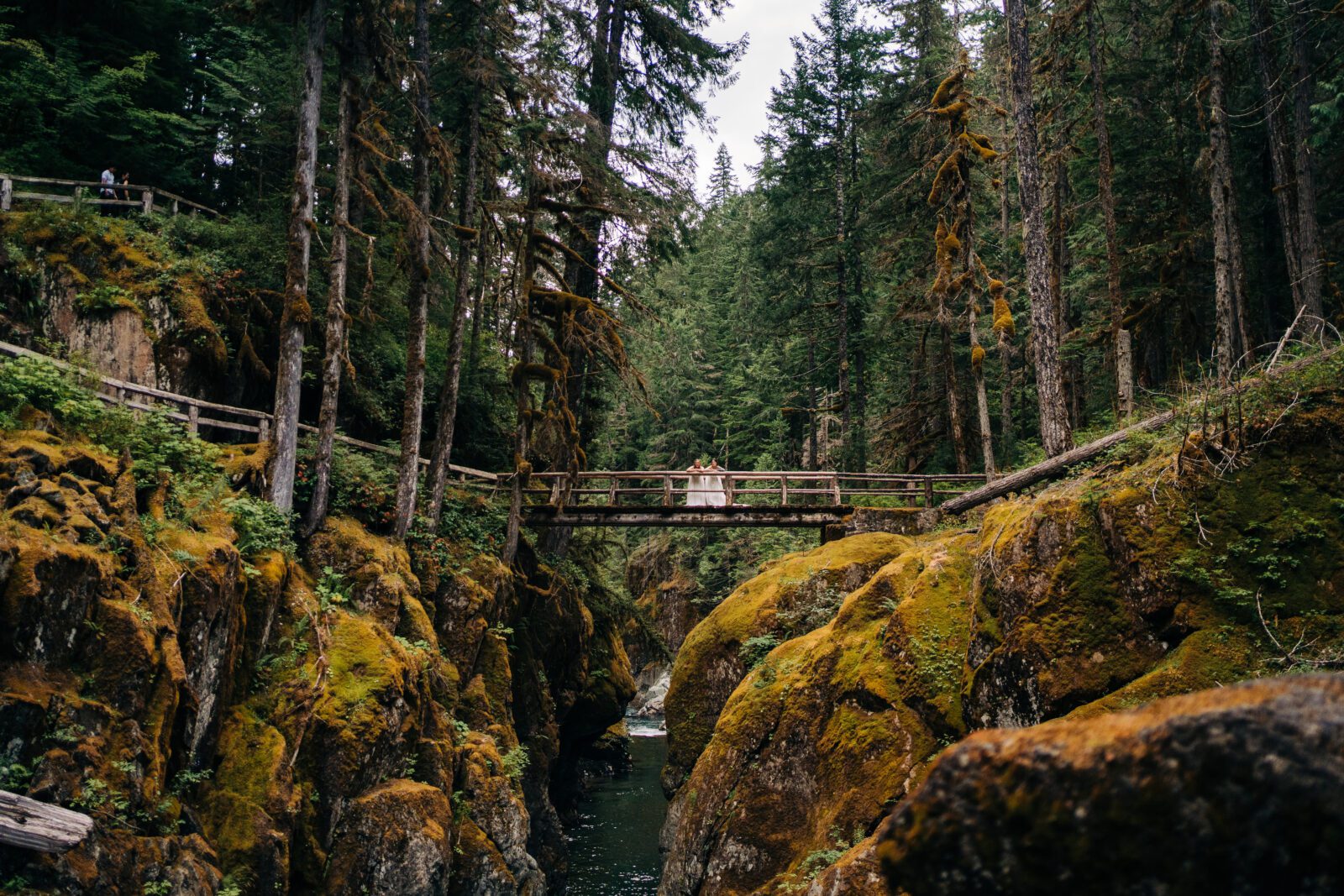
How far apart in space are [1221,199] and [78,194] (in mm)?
23937

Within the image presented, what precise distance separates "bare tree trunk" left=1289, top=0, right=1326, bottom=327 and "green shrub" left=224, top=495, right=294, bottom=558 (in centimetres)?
1859

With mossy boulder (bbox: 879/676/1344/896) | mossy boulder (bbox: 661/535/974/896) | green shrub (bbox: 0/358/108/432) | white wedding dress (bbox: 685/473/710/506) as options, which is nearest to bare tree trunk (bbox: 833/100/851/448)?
white wedding dress (bbox: 685/473/710/506)

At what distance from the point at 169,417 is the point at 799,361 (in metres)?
30.3

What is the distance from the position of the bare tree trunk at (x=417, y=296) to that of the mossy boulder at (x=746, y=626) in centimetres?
680

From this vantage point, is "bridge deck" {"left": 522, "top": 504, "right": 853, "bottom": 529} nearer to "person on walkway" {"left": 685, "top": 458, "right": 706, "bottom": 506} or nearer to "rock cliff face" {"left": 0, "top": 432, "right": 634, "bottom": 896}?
"person on walkway" {"left": 685, "top": 458, "right": 706, "bottom": 506}

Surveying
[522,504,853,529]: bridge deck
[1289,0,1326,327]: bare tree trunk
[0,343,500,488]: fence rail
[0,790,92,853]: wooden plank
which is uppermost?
[1289,0,1326,327]: bare tree trunk

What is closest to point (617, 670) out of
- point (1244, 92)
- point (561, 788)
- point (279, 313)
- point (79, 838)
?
point (561, 788)

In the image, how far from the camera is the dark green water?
18359 millimetres

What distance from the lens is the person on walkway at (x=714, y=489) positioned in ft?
71.3

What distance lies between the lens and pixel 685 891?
37.9 feet

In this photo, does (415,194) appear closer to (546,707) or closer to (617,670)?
(546,707)

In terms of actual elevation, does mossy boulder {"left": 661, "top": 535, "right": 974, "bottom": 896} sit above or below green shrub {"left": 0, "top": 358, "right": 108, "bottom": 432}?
below

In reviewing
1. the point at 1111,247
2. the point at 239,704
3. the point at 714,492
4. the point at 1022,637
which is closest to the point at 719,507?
the point at 714,492

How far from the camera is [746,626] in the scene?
15.6 m
